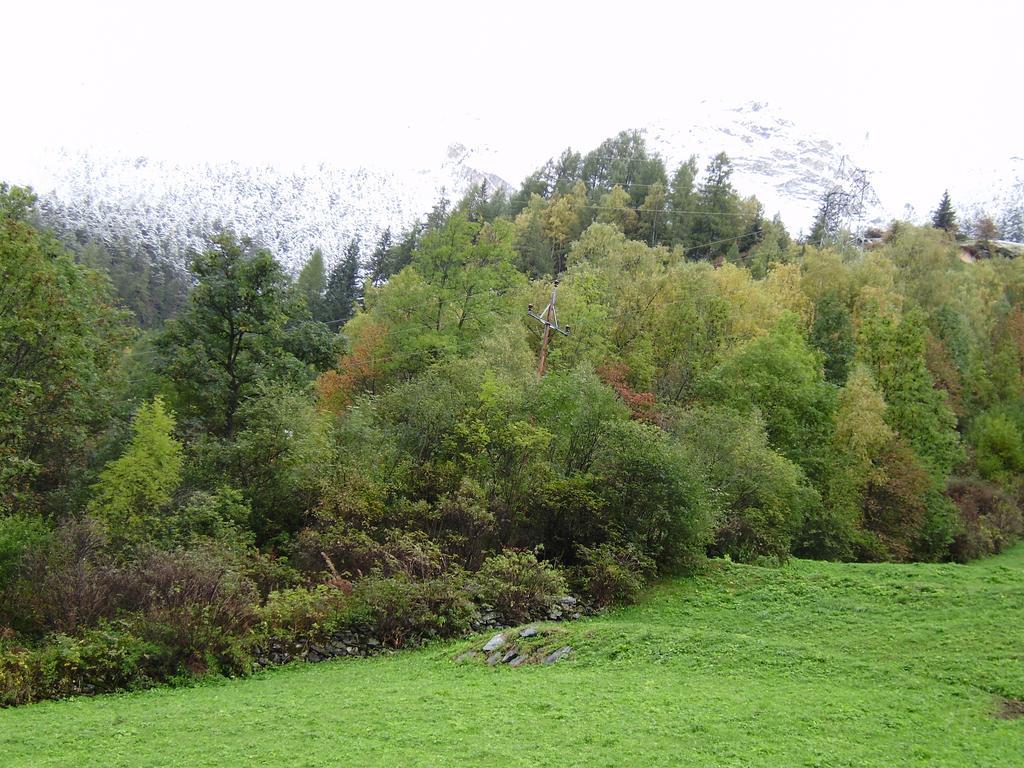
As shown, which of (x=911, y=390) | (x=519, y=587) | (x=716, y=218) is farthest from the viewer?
(x=716, y=218)

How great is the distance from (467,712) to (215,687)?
5.71 m

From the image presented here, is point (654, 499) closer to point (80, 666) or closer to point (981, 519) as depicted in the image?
point (80, 666)

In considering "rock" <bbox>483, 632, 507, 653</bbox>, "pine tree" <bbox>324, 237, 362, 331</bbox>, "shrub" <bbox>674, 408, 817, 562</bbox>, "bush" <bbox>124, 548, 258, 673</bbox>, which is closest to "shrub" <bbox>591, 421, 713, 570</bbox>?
"shrub" <bbox>674, 408, 817, 562</bbox>

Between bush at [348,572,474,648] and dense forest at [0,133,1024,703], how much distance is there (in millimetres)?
76

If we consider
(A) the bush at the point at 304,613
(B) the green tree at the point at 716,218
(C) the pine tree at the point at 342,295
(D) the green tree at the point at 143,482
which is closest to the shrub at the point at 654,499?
(A) the bush at the point at 304,613

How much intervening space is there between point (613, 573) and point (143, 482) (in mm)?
13583

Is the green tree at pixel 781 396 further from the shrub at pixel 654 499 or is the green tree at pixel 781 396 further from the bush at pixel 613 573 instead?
the bush at pixel 613 573

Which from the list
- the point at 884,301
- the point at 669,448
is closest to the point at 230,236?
the point at 669,448

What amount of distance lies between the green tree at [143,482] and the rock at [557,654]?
36.0 feet

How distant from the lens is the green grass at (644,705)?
1025 cm

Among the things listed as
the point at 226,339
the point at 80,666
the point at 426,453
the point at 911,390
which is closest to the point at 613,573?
the point at 426,453

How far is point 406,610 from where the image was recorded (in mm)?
17938

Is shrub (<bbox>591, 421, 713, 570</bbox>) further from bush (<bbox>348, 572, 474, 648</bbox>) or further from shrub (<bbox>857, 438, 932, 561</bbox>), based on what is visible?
shrub (<bbox>857, 438, 932, 561</bbox>)

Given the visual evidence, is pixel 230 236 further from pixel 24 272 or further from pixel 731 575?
pixel 731 575
